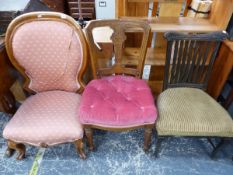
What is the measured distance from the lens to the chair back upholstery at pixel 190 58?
1.19 meters

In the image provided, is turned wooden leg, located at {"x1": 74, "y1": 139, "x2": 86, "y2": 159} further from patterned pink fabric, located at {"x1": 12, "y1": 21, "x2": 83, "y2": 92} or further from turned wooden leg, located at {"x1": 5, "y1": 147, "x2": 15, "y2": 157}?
turned wooden leg, located at {"x1": 5, "y1": 147, "x2": 15, "y2": 157}

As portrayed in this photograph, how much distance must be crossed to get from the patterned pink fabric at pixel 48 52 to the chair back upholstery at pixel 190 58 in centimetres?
66

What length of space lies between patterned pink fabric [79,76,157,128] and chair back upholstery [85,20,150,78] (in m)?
0.13

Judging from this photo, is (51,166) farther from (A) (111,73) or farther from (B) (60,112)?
(A) (111,73)

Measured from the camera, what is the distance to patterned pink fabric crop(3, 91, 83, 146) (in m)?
1.11

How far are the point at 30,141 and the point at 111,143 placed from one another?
2.18ft

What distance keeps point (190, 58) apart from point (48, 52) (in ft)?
3.37

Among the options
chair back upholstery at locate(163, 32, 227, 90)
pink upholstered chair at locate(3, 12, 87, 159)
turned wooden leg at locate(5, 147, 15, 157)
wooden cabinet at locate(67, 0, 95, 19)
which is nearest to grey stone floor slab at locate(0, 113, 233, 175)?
turned wooden leg at locate(5, 147, 15, 157)

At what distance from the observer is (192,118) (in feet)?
3.71

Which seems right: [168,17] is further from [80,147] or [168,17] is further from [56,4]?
[56,4]

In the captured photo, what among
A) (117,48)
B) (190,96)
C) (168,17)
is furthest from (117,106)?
(168,17)

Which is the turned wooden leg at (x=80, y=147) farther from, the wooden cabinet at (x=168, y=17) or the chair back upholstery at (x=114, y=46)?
the wooden cabinet at (x=168, y=17)

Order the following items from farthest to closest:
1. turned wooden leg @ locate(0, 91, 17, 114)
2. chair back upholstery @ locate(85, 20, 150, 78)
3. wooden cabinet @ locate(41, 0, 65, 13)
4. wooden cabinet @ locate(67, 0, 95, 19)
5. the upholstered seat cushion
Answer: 1. wooden cabinet @ locate(67, 0, 95, 19)
2. wooden cabinet @ locate(41, 0, 65, 13)
3. turned wooden leg @ locate(0, 91, 17, 114)
4. chair back upholstery @ locate(85, 20, 150, 78)
5. the upholstered seat cushion

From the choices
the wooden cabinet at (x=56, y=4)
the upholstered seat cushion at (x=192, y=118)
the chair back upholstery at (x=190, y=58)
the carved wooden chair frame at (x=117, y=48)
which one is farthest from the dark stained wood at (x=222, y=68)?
the wooden cabinet at (x=56, y=4)
